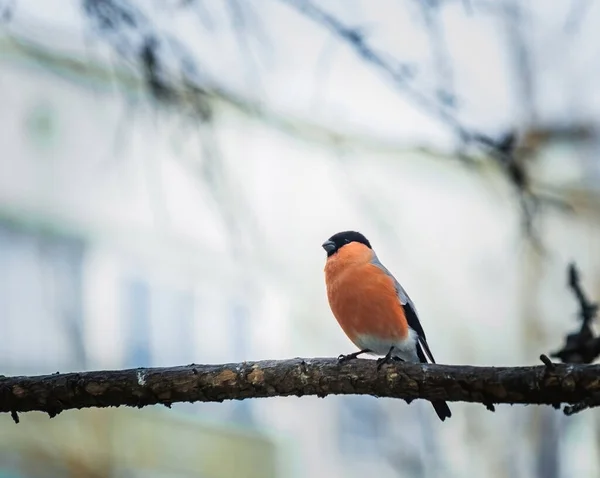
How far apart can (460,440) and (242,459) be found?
24.7 inches

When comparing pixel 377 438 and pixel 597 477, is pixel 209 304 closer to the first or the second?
pixel 377 438

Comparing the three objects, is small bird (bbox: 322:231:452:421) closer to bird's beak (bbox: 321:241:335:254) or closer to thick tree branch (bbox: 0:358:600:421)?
bird's beak (bbox: 321:241:335:254)

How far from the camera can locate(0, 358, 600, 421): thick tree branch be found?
752 mm

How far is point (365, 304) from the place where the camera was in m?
1.04

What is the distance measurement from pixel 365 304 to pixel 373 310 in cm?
1

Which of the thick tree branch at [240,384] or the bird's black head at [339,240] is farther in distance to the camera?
the bird's black head at [339,240]

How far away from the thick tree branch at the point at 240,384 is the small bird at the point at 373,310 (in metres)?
0.21

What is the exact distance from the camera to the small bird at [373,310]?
1047 mm

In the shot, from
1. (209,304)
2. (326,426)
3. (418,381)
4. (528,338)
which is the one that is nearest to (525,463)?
(528,338)

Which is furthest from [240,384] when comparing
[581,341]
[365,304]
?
[581,341]

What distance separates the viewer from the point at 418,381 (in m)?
0.77

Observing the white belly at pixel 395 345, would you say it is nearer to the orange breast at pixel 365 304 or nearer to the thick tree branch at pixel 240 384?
the orange breast at pixel 365 304

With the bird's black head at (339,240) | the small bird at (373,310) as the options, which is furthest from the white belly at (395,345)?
the bird's black head at (339,240)

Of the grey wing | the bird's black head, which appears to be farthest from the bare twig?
the bird's black head
